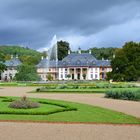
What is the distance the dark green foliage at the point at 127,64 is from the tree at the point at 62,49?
43143 millimetres

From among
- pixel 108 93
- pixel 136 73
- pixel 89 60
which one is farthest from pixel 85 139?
pixel 89 60

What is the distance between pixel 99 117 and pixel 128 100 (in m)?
10.9

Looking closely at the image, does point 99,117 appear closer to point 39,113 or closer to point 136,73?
point 39,113

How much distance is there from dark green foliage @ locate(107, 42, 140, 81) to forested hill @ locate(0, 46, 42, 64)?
131 feet

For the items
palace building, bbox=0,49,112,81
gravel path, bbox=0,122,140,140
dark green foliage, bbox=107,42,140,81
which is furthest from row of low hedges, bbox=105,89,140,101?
palace building, bbox=0,49,112,81

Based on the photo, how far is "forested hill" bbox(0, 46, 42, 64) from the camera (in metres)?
126

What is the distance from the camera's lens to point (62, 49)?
124 meters

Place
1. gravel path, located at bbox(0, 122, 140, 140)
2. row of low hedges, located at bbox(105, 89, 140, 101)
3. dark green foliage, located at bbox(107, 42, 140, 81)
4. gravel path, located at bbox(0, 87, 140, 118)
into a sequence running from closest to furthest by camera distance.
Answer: gravel path, located at bbox(0, 122, 140, 140), gravel path, located at bbox(0, 87, 140, 118), row of low hedges, located at bbox(105, 89, 140, 101), dark green foliage, located at bbox(107, 42, 140, 81)

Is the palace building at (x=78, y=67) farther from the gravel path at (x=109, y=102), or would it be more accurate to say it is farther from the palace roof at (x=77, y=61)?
the gravel path at (x=109, y=102)

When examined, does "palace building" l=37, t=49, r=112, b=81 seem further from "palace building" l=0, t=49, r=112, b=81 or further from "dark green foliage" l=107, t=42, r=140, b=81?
"dark green foliage" l=107, t=42, r=140, b=81

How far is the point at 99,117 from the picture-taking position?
55.2 ft

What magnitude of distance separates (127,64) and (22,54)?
99.1 metres

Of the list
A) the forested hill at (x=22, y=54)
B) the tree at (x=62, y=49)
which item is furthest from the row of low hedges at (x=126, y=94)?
the tree at (x=62, y=49)

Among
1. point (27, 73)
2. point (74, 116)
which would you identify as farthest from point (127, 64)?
point (74, 116)
